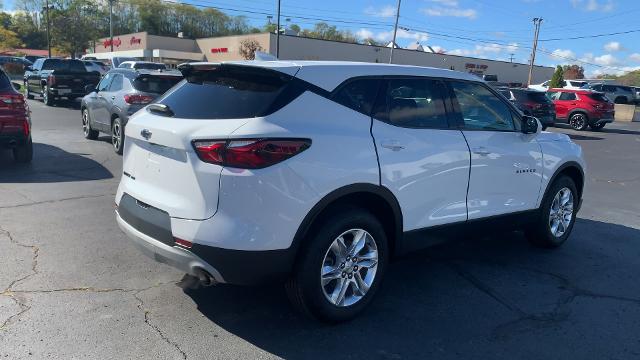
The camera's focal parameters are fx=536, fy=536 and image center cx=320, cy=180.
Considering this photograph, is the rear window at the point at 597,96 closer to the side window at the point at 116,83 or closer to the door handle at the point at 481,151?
the side window at the point at 116,83

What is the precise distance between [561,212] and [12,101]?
7.97 m

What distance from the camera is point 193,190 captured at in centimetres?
335

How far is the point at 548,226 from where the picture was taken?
5.56 meters

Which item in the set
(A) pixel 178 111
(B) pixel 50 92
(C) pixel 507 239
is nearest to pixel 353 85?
(A) pixel 178 111

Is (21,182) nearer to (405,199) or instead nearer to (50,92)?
(405,199)

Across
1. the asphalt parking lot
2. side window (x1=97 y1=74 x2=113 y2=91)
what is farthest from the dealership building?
the asphalt parking lot

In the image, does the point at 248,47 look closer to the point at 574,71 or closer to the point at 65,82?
the point at 65,82

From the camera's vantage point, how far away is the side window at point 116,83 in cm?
1076

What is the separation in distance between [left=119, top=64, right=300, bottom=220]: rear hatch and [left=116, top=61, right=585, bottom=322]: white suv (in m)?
0.01

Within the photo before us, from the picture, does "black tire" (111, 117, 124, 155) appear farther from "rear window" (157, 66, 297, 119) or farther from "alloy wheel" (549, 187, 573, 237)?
"alloy wheel" (549, 187, 573, 237)

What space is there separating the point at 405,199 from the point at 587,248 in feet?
9.92

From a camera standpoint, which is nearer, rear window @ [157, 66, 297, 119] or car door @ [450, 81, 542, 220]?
rear window @ [157, 66, 297, 119]

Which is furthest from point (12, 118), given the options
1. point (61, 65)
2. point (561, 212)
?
point (61, 65)

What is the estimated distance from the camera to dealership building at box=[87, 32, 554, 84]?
53.7 m
